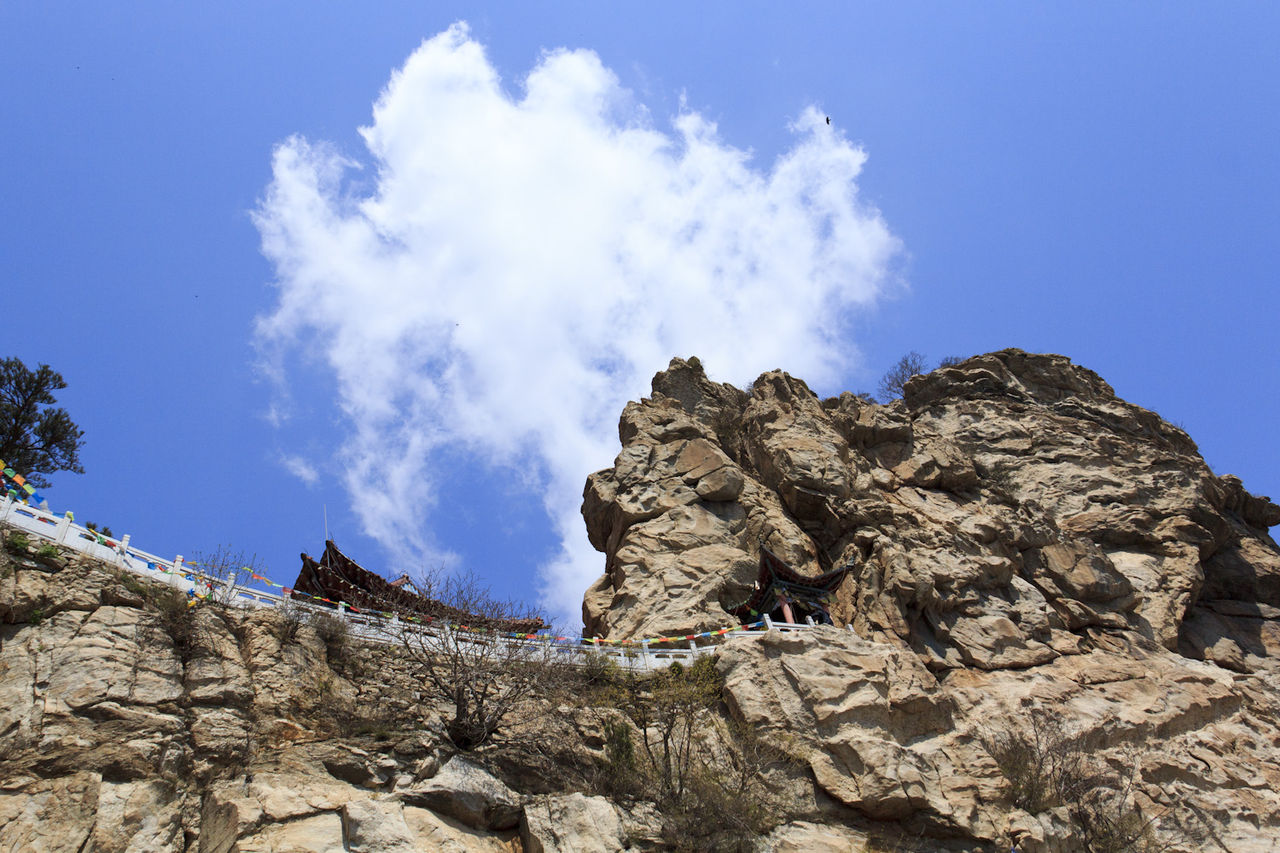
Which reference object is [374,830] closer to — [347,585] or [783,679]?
[783,679]

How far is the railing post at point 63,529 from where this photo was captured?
14906 millimetres

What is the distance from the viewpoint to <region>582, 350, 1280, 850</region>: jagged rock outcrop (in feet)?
57.7

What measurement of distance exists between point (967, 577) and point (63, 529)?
72.7 feet

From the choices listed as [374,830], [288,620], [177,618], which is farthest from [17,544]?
[374,830]

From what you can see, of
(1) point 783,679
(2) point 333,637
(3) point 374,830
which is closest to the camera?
(3) point 374,830

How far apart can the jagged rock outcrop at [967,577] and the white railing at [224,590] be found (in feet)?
6.80

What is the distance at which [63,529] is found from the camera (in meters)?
15.1

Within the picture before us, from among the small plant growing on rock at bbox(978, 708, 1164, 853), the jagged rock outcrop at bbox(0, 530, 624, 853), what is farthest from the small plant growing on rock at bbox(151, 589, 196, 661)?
the small plant growing on rock at bbox(978, 708, 1164, 853)

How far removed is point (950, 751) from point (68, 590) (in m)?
17.1

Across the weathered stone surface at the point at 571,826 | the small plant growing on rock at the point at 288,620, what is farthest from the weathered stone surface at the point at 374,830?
the small plant growing on rock at the point at 288,620

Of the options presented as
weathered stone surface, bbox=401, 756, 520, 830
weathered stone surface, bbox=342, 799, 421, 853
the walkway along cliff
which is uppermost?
the walkway along cliff

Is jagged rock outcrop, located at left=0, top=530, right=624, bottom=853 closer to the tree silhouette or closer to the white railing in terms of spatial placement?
the white railing

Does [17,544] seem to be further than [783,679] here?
No

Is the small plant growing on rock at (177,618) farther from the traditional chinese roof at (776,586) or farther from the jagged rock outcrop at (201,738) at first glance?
the traditional chinese roof at (776,586)
